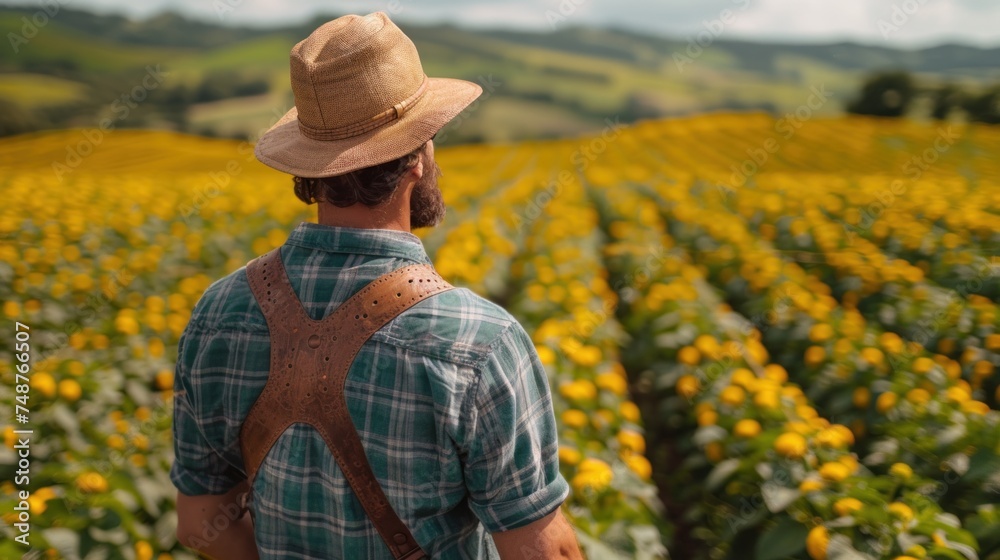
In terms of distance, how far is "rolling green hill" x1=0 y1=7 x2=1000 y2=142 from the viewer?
50.2ft

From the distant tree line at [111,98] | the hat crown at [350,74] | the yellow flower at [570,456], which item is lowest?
the distant tree line at [111,98]

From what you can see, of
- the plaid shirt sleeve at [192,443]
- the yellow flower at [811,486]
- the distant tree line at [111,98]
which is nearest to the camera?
the plaid shirt sleeve at [192,443]

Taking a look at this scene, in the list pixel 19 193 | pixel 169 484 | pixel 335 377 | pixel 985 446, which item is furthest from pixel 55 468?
pixel 19 193

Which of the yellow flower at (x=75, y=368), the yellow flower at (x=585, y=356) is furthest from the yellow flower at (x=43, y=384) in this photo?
the yellow flower at (x=585, y=356)

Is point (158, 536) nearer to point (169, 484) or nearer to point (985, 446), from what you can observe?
point (169, 484)

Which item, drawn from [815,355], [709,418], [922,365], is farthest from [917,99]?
[709,418]

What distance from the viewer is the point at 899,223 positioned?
6.92m

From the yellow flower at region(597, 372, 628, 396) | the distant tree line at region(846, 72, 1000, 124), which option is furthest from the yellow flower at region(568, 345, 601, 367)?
the distant tree line at region(846, 72, 1000, 124)

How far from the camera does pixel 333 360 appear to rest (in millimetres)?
1153

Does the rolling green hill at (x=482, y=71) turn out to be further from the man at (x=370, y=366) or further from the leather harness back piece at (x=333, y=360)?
the leather harness back piece at (x=333, y=360)

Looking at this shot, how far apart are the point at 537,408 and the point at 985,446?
2579mm

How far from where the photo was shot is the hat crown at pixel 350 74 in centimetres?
118

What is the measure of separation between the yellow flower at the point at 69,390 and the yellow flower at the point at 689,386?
302cm

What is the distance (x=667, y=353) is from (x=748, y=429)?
132 cm
